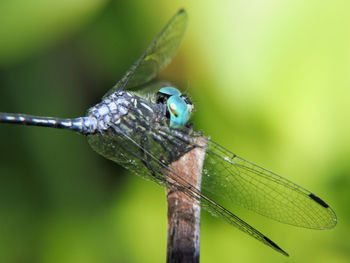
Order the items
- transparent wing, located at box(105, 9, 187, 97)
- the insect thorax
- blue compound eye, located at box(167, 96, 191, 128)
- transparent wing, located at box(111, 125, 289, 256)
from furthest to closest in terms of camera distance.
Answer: transparent wing, located at box(105, 9, 187, 97)
the insect thorax
blue compound eye, located at box(167, 96, 191, 128)
transparent wing, located at box(111, 125, 289, 256)

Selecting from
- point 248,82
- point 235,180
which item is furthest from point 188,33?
point 235,180

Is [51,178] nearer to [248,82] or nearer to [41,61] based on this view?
[41,61]

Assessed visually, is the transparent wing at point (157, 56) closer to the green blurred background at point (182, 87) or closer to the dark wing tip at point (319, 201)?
the green blurred background at point (182, 87)

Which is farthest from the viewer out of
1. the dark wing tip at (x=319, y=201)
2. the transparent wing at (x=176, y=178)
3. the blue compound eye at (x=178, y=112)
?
the blue compound eye at (x=178, y=112)

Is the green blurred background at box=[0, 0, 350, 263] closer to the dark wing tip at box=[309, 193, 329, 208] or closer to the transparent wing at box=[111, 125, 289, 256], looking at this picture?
the dark wing tip at box=[309, 193, 329, 208]

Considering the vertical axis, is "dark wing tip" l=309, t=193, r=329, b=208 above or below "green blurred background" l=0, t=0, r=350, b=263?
below

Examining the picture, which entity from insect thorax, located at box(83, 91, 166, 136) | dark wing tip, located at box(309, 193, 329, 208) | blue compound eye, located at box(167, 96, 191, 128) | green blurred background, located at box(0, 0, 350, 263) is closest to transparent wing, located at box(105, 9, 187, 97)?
green blurred background, located at box(0, 0, 350, 263)

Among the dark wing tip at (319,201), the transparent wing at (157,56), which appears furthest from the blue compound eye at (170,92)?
the dark wing tip at (319,201)
